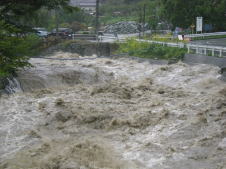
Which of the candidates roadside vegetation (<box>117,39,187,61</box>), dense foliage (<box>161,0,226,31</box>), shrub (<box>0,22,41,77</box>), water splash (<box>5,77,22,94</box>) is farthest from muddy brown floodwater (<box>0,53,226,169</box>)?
dense foliage (<box>161,0,226,31</box>)

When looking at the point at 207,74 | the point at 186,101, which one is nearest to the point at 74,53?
the point at 207,74

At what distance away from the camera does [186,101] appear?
16281mm

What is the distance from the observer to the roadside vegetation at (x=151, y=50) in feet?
82.3

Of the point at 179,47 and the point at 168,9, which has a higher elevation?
the point at 168,9

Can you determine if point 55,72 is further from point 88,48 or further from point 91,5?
point 91,5

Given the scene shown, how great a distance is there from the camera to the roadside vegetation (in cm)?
2507

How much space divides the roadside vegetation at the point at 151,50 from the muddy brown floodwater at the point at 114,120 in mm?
2584

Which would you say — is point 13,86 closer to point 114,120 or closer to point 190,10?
point 114,120

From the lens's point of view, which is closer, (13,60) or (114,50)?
(13,60)

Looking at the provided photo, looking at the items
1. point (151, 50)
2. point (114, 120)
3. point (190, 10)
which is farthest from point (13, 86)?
point (190, 10)

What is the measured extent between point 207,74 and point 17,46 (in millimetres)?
13872

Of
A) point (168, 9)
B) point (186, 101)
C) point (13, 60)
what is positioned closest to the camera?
point (13, 60)

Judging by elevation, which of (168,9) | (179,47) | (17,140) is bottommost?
(17,140)

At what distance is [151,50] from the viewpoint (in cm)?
2714
